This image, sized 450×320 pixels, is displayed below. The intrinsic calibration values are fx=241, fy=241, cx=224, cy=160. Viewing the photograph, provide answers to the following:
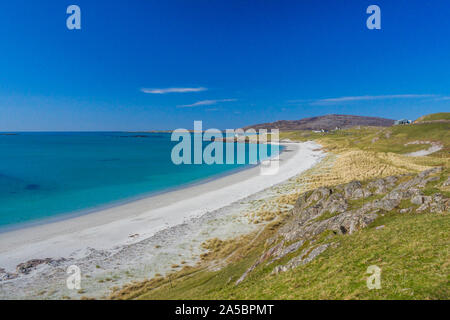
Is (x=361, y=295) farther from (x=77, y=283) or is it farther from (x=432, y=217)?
(x=77, y=283)

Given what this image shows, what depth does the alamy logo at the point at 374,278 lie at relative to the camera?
31.8 feet

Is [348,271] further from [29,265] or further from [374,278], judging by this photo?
[29,265]

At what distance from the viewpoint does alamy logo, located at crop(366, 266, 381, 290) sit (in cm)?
969

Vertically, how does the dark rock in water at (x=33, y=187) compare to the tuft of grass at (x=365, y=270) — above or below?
below

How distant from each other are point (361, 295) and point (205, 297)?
821 cm

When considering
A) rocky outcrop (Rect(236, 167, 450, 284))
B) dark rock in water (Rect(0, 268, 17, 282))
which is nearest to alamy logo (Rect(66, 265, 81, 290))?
dark rock in water (Rect(0, 268, 17, 282))

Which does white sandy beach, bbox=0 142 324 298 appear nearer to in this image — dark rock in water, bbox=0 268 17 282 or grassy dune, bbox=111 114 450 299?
dark rock in water, bbox=0 268 17 282

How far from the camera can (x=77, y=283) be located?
1955cm

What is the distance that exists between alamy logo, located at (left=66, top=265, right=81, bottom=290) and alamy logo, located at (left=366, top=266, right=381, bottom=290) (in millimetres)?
20176

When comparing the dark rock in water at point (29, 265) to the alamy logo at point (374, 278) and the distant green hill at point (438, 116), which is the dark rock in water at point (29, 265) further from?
the distant green hill at point (438, 116)

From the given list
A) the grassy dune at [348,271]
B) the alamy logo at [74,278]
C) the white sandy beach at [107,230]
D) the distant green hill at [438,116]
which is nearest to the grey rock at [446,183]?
the grassy dune at [348,271]

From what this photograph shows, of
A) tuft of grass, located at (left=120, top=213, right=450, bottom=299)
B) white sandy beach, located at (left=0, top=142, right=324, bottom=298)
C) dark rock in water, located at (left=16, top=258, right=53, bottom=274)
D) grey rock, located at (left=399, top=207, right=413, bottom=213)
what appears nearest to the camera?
A: tuft of grass, located at (left=120, top=213, right=450, bottom=299)

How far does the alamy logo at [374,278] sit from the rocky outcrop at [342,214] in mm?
3608
